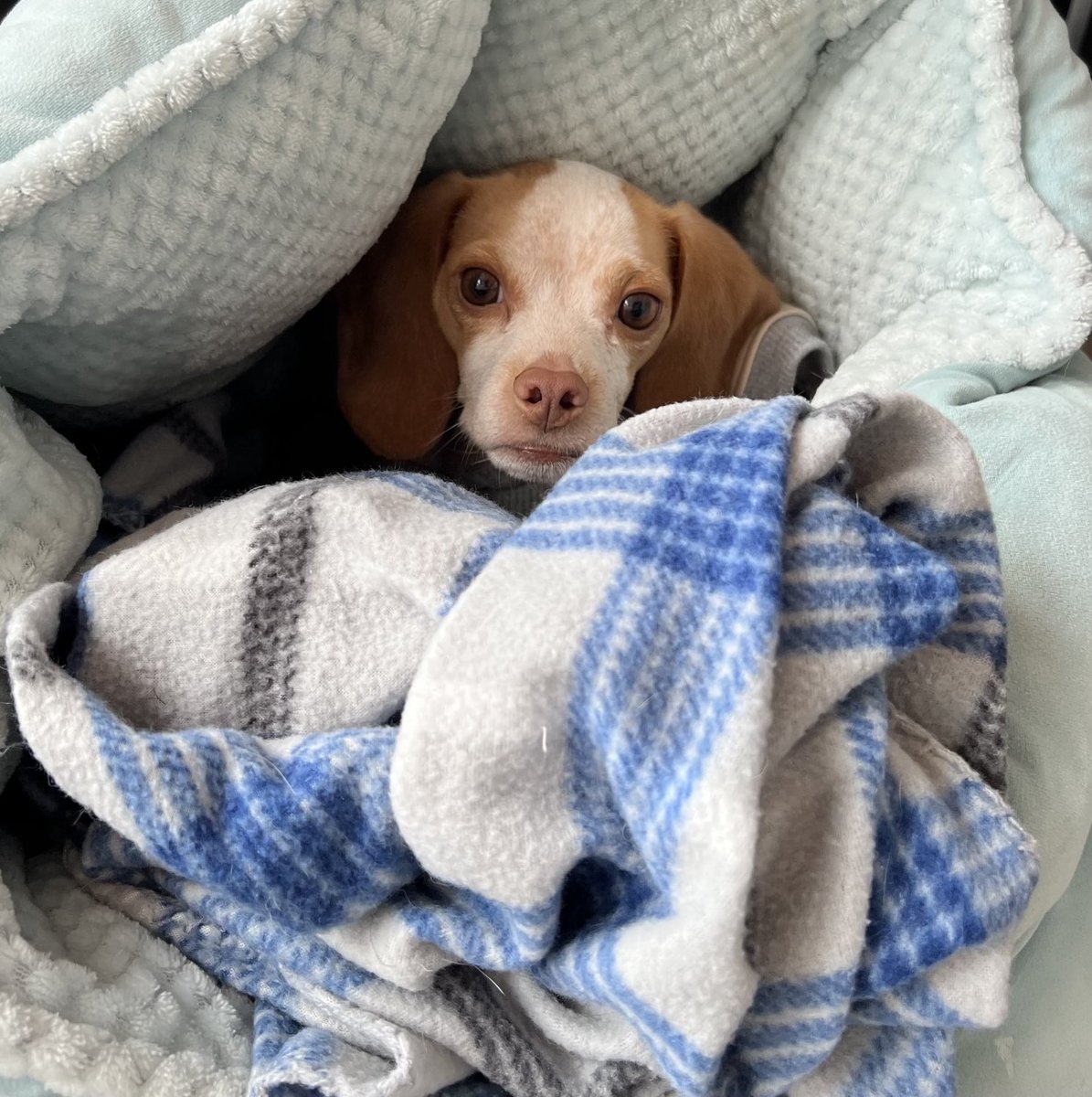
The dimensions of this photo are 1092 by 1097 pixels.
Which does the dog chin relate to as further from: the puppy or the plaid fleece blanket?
the plaid fleece blanket

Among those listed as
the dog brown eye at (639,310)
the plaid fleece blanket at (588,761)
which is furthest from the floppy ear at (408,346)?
the plaid fleece blanket at (588,761)

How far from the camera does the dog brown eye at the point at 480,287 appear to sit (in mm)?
871

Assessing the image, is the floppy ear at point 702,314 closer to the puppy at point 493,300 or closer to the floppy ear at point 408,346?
the puppy at point 493,300

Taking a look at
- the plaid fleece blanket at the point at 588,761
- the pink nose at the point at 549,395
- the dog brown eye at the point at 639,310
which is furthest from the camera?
the dog brown eye at the point at 639,310

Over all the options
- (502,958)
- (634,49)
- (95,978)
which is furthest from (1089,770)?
(634,49)

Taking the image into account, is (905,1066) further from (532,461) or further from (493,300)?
(493,300)

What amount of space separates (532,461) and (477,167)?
0.27m

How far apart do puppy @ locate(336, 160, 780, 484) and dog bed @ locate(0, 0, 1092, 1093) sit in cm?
5

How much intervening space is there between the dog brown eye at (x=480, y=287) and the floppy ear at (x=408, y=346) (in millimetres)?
28

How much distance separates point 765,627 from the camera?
0.38 meters

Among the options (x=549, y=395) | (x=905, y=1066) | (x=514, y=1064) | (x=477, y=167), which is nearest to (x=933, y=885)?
(x=905, y=1066)

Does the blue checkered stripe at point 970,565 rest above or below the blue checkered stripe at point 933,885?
above

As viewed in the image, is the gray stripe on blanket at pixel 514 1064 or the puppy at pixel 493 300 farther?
the puppy at pixel 493 300

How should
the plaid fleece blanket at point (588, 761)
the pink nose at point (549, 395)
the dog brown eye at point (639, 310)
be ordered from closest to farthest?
the plaid fleece blanket at point (588, 761), the pink nose at point (549, 395), the dog brown eye at point (639, 310)
